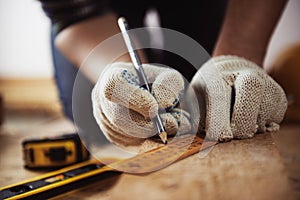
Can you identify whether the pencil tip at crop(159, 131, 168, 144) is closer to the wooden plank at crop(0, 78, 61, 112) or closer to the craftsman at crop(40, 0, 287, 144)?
the craftsman at crop(40, 0, 287, 144)

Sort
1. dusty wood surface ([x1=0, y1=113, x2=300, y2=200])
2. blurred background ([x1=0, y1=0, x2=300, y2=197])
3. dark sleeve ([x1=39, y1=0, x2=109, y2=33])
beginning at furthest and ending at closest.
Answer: dark sleeve ([x1=39, y1=0, x2=109, y2=33]), blurred background ([x1=0, y1=0, x2=300, y2=197]), dusty wood surface ([x1=0, y1=113, x2=300, y2=200])

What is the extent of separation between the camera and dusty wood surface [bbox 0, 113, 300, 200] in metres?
0.38

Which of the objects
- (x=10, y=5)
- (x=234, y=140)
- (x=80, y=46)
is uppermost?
(x=10, y=5)

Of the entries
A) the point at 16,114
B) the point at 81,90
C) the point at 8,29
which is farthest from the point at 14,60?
the point at 81,90

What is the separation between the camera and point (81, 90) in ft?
3.23

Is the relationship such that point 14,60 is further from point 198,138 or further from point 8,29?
point 198,138

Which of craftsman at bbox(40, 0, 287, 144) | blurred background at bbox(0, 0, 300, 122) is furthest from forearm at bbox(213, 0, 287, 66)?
blurred background at bbox(0, 0, 300, 122)

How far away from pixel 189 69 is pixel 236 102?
0.27m

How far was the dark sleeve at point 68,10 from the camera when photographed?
2.86 feet

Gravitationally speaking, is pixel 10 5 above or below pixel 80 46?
above

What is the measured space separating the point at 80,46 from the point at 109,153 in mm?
258

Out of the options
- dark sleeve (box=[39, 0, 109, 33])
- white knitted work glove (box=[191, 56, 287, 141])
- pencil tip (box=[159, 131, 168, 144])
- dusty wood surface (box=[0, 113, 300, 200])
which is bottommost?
dusty wood surface (box=[0, 113, 300, 200])

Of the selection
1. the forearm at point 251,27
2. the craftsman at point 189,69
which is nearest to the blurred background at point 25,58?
the craftsman at point 189,69

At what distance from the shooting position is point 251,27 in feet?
2.44
